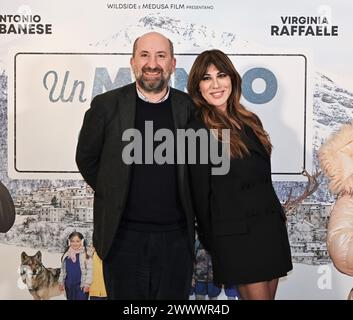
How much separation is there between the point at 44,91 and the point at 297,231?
4.94 ft

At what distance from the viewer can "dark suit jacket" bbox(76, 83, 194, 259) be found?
7.83ft

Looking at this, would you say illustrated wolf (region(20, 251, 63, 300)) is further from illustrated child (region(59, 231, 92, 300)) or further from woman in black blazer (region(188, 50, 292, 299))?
woman in black blazer (region(188, 50, 292, 299))

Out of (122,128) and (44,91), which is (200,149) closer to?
(122,128)

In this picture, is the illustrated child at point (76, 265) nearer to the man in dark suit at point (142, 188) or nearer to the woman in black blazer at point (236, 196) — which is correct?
the man in dark suit at point (142, 188)

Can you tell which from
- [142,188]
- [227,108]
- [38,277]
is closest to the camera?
[142,188]

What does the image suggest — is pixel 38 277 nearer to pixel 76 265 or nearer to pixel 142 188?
pixel 76 265

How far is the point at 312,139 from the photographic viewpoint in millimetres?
2586

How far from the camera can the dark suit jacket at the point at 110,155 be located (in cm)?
239

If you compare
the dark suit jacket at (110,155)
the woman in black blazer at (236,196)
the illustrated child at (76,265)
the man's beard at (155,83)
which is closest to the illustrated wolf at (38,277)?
the illustrated child at (76,265)

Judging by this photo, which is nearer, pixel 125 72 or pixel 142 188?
pixel 142 188

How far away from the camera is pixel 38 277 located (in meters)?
2.62

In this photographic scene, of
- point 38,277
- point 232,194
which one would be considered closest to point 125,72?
point 232,194

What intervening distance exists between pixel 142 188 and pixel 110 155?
236mm

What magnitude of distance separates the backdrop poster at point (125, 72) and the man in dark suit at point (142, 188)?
108mm
